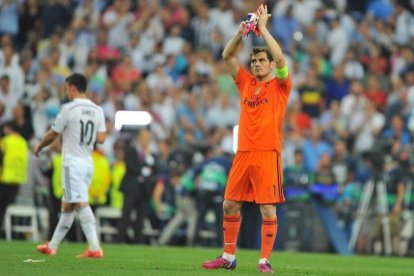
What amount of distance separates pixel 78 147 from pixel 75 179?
44 cm

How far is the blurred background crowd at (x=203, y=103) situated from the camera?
23828 millimetres

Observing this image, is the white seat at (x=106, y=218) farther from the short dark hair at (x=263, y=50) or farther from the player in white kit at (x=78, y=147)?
the short dark hair at (x=263, y=50)

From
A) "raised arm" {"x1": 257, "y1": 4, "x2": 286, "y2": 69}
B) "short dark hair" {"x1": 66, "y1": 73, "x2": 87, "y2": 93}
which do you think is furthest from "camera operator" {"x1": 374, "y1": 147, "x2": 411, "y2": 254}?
"raised arm" {"x1": 257, "y1": 4, "x2": 286, "y2": 69}

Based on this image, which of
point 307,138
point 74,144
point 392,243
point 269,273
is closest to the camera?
point 269,273

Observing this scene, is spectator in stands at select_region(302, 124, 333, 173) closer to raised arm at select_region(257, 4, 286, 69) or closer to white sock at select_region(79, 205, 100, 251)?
white sock at select_region(79, 205, 100, 251)

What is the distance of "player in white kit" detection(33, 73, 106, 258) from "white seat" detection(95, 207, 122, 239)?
9.36 meters

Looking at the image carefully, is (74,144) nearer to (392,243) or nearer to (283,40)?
(392,243)

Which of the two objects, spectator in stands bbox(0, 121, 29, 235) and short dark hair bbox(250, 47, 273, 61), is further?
spectator in stands bbox(0, 121, 29, 235)

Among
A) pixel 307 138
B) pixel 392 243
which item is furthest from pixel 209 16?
pixel 392 243

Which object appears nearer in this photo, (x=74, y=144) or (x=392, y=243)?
(x=74, y=144)

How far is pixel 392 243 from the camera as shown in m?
23.9

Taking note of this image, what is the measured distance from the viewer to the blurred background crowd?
23.8 m

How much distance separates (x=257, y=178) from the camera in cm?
1284

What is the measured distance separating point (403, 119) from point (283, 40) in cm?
477
